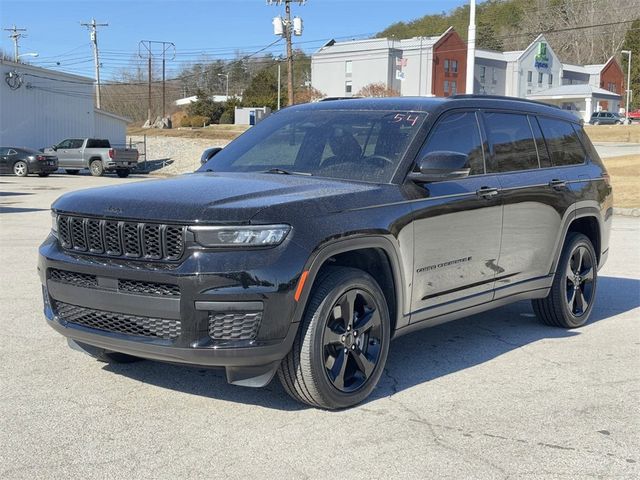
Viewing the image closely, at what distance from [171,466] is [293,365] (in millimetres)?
937

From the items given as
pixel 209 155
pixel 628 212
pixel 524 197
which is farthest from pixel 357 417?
pixel 628 212

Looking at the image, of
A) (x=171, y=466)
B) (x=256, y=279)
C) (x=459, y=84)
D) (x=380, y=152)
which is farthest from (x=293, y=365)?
(x=459, y=84)

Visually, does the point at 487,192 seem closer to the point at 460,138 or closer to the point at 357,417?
the point at 460,138

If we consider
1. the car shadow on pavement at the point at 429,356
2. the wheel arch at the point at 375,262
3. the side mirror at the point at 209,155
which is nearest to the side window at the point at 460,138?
the wheel arch at the point at 375,262

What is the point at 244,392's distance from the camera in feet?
16.4

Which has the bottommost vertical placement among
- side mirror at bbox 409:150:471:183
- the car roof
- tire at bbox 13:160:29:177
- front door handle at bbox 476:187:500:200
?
tire at bbox 13:160:29:177

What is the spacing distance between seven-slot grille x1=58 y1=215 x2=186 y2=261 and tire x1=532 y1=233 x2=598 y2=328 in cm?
382

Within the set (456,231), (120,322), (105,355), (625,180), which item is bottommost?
(105,355)

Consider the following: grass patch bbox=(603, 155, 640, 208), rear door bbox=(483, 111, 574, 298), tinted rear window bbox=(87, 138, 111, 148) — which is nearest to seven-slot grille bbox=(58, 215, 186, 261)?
rear door bbox=(483, 111, 574, 298)

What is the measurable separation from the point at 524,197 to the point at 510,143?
0.47 m

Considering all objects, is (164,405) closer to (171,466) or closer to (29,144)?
(171,466)

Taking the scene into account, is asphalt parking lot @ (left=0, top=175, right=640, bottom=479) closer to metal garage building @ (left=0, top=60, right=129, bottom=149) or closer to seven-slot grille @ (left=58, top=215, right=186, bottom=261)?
seven-slot grille @ (left=58, top=215, right=186, bottom=261)

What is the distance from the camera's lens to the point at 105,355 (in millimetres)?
5309

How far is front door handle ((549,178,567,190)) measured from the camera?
6.55 metres
